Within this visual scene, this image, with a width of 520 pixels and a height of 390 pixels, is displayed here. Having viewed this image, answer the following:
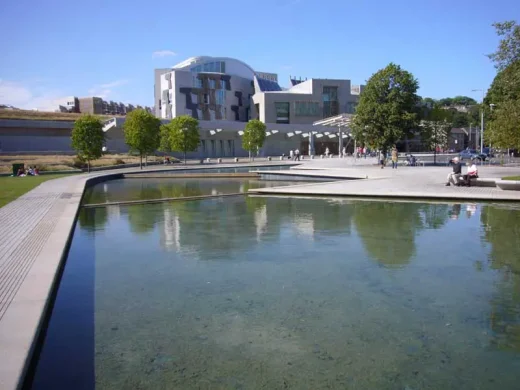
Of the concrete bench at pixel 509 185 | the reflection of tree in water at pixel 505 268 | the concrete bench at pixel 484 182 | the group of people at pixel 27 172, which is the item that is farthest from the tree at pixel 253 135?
the reflection of tree in water at pixel 505 268

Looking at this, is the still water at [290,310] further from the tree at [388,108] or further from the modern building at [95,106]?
the modern building at [95,106]

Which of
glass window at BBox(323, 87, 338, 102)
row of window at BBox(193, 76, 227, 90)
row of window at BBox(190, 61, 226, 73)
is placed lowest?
glass window at BBox(323, 87, 338, 102)

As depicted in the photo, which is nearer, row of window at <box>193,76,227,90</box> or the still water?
the still water

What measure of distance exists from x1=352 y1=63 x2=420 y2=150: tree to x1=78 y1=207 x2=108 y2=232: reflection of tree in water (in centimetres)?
2496

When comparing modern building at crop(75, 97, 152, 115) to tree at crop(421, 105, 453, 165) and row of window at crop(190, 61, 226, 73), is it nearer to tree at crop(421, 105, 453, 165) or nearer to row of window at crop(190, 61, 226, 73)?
row of window at crop(190, 61, 226, 73)

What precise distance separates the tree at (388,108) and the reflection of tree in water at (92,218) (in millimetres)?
24965

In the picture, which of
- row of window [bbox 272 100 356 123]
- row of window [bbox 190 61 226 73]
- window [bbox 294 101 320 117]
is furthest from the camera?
row of window [bbox 190 61 226 73]

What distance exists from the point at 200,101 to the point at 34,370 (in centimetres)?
8391

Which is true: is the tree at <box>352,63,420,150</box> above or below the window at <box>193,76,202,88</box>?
below

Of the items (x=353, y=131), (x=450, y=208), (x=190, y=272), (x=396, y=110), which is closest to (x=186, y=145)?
(x=353, y=131)

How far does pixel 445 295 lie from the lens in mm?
6453

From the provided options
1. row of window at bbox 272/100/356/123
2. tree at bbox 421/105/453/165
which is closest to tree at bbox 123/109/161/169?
tree at bbox 421/105/453/165

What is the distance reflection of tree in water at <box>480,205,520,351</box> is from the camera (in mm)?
5234

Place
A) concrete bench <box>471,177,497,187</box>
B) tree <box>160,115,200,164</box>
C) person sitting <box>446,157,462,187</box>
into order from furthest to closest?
tree <box>160,115,200,164</box> < person sitting <box>446,157,462,187</box> < concrete bench <box>471,177,497,187</box>
